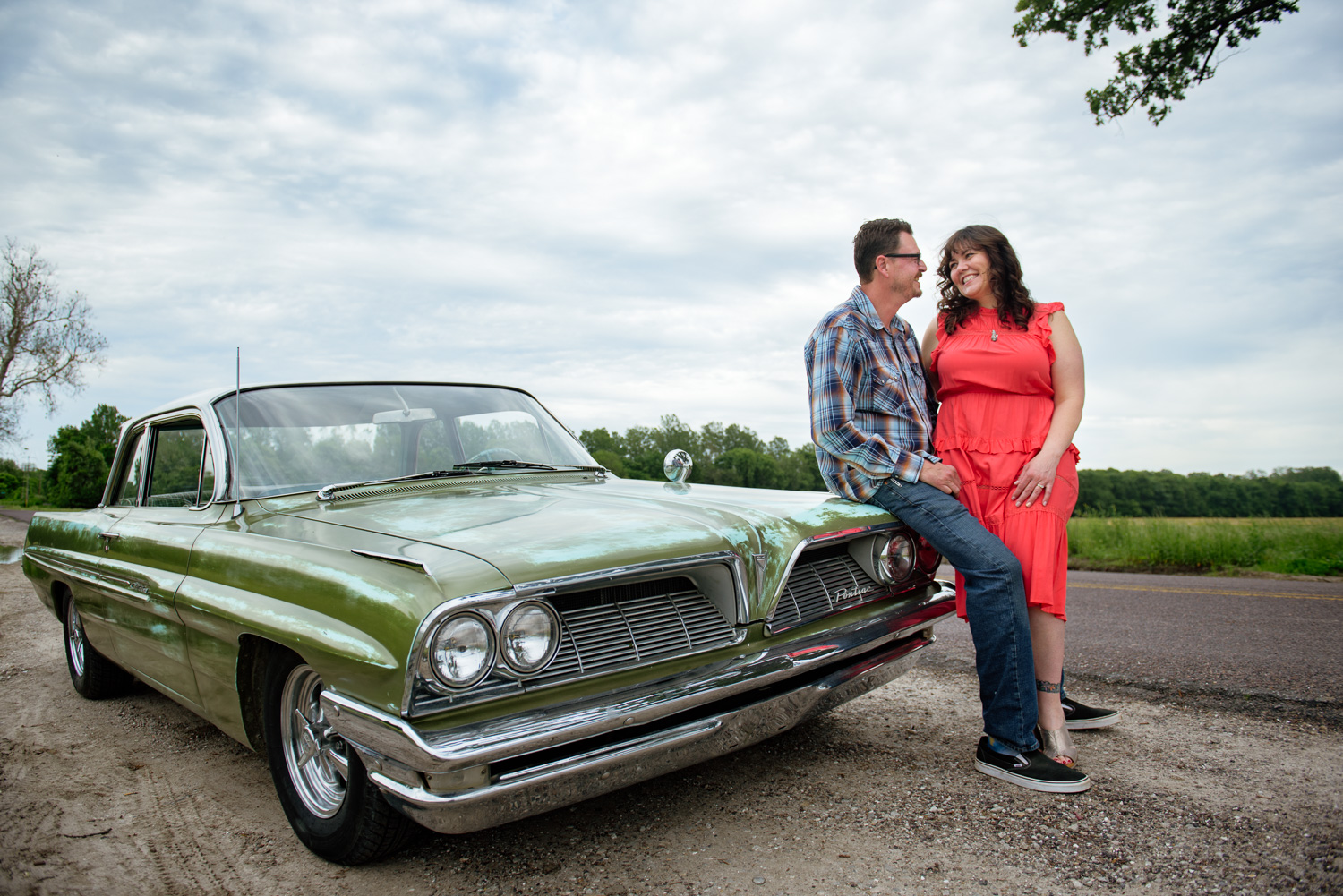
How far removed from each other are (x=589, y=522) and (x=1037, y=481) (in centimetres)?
158

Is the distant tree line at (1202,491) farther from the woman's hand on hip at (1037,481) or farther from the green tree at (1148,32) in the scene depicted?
the woman's hand on hip at (1037,481)

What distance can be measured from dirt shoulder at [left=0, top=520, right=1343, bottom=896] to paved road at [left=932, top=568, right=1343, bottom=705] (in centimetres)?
61

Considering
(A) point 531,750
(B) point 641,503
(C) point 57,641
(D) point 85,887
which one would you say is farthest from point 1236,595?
(C) point 57,641

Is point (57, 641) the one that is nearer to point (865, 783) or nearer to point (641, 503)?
point (641, 503)

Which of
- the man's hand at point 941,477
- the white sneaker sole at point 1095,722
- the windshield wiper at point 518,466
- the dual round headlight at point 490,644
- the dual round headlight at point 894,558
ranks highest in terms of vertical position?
the man's hand at point 941,477

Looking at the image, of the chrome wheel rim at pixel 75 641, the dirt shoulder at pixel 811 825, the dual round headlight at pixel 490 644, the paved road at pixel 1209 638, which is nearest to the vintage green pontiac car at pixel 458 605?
the dual round headlight at pixel 490 644

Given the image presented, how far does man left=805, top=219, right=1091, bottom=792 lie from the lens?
268 cm

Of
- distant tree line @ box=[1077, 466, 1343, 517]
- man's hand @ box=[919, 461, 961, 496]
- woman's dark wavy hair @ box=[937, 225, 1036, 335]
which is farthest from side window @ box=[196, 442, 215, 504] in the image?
distant tree line @ box=[1077, 466, 1343, 517]

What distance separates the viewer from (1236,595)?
6676mm

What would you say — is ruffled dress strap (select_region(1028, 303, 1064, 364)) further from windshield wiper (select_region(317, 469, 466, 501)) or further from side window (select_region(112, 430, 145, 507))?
side window (select_region(112, 430, 145, 507))

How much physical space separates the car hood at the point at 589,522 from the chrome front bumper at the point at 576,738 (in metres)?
0.26

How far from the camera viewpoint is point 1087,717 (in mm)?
3213

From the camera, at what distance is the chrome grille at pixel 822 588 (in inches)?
100

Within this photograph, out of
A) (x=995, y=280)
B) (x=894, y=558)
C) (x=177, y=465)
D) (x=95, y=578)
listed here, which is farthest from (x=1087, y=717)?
(x=95, y=578)
